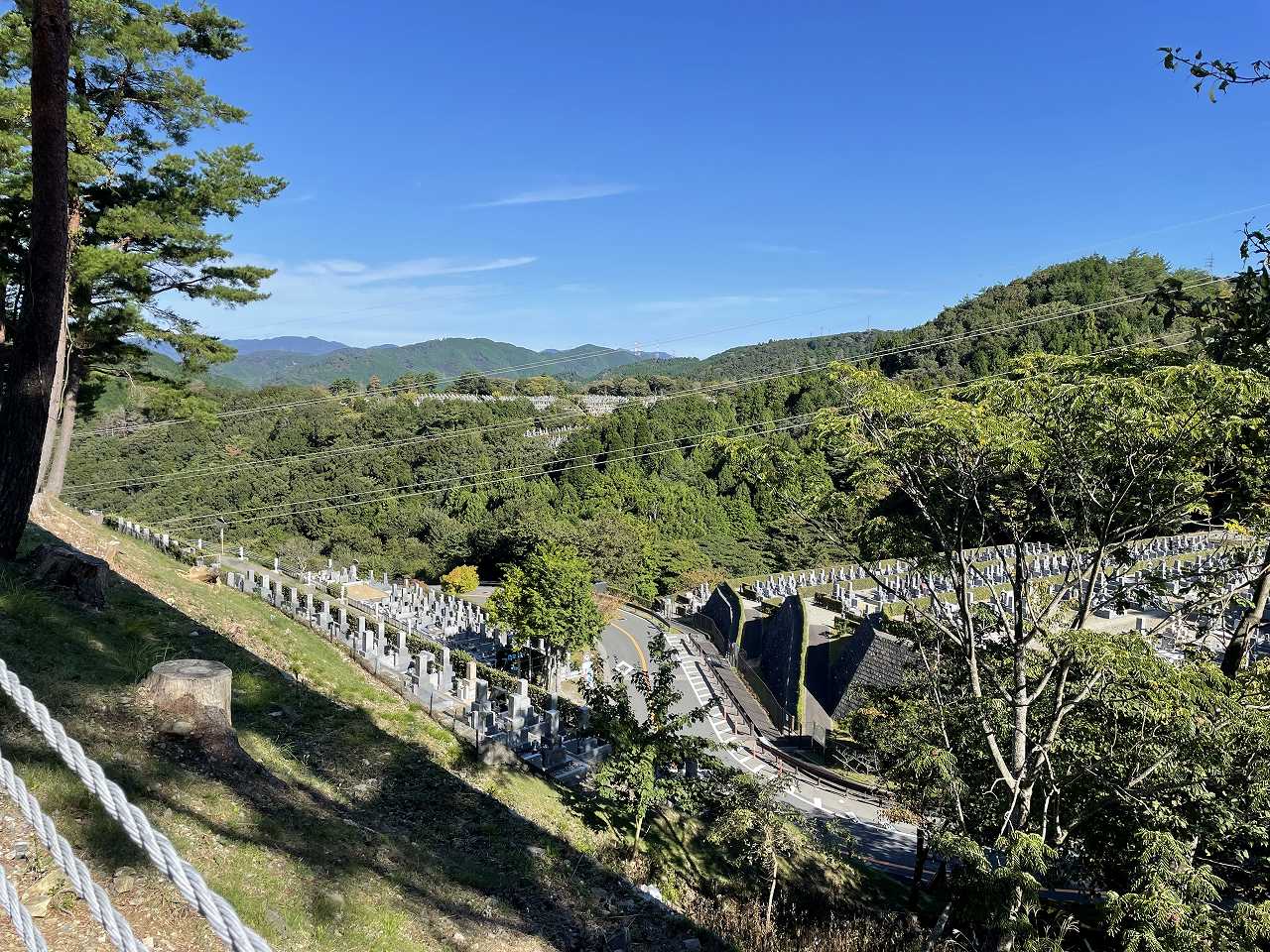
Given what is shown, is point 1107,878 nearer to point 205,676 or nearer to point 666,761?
point 666,761

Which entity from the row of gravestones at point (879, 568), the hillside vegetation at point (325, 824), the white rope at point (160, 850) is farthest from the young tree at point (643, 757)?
the row of gravestones at point (879, 568)

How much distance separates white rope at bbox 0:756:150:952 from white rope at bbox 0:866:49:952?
0.33 feet

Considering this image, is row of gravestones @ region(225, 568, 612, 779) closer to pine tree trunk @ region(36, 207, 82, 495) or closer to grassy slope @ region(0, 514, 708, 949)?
grassy slope @ region(0, 514, 708, 949)

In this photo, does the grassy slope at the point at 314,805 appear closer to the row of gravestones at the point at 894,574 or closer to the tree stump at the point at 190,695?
the tree stump at the point at 190,695

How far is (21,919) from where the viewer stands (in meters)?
1.75

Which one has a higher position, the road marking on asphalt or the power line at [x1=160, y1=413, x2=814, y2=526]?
the power line at [x1=160, y1=413, x2=814, y2=526]

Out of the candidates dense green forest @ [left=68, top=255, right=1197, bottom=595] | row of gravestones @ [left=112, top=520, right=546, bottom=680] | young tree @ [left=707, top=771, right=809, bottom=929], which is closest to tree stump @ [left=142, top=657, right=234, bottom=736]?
young tree @ [left=707, top=771, right=809, bottom=929]

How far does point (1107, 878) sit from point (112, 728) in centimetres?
894

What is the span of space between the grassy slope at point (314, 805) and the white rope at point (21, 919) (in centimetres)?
200

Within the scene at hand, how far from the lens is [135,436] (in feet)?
199

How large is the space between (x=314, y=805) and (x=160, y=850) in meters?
4.17

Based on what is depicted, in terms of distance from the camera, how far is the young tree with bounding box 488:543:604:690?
2048 cm

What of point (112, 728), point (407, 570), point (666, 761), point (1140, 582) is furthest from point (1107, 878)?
point (407, 570)

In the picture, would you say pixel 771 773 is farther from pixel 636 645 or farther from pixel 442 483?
pixel 442 483
